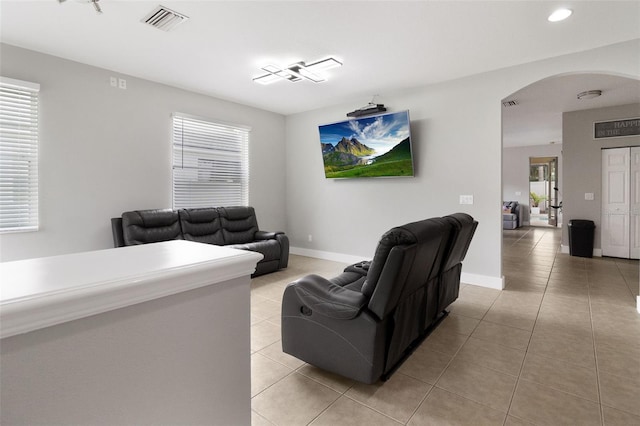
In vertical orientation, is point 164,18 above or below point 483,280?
above

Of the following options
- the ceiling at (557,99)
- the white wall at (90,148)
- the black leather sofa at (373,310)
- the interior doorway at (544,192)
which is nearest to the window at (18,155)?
the white wall at (90,148)

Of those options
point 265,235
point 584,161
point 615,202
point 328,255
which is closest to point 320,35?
point 265,235

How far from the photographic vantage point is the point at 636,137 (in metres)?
5.71

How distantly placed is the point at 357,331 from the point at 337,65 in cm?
315

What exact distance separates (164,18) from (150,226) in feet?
8.26

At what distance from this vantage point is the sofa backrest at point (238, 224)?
16.7ft

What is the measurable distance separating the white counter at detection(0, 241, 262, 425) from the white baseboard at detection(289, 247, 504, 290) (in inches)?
158

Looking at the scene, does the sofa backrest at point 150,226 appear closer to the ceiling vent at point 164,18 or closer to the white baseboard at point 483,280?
the ceiling vent at point 164,18

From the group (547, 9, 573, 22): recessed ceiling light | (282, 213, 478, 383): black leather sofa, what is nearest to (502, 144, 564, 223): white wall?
(547, 9, 573, 22): recessed ceiling light

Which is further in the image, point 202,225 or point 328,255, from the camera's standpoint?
point 328,255

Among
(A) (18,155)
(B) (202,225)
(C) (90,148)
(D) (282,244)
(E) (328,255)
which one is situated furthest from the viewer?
(E) (328,255)

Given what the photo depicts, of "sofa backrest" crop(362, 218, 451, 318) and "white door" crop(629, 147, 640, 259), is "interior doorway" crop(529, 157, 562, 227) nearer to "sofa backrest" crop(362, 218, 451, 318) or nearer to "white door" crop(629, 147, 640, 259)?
"white door" crop(629, 147, 640, 259)

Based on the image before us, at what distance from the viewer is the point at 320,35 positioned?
3.22 meters

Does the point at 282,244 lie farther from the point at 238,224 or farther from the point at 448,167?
the point at 448,167
